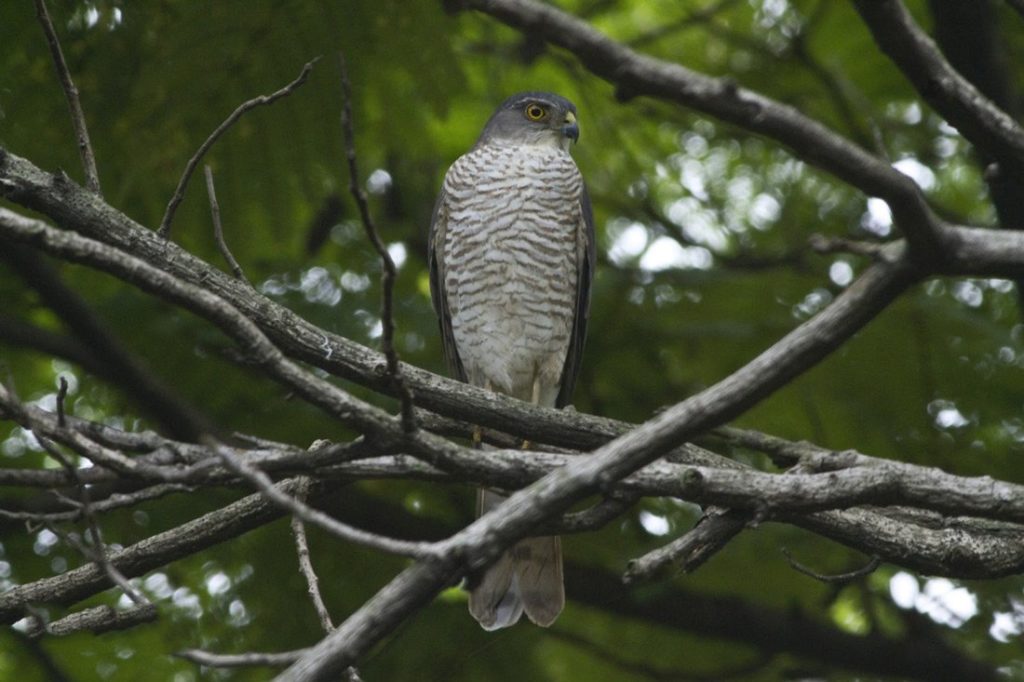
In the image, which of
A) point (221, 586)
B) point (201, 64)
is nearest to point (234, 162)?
point (201, 64)

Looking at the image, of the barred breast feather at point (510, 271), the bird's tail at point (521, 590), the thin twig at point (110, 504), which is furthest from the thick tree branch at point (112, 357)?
the thin twig at point (110, 504)

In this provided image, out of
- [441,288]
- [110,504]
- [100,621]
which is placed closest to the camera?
A: [100,621]

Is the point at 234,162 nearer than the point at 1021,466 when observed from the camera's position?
Yes

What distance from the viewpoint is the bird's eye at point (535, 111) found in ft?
19.1

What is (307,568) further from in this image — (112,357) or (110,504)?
(112,357)

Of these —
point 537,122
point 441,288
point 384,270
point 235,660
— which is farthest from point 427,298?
point 235,660

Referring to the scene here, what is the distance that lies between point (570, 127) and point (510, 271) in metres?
0.87

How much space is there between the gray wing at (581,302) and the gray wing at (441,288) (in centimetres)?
47

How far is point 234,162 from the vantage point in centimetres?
428

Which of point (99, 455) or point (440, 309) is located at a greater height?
point (99, 455)

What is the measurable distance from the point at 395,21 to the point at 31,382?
2622mm

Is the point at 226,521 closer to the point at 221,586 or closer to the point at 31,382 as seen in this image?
the point at 221,586

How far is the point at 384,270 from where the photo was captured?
2184 mm

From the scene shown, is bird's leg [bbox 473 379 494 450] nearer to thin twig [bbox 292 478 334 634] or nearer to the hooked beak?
thin twig [bbox 292 478 334 634]
